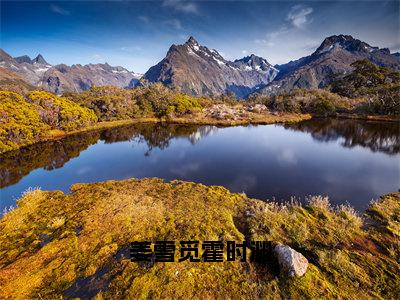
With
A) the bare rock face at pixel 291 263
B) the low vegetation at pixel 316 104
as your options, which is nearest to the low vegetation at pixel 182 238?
the bare rock face at pixel 291 263

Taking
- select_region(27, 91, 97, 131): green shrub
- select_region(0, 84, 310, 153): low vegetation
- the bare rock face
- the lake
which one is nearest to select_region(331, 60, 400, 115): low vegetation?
the lake

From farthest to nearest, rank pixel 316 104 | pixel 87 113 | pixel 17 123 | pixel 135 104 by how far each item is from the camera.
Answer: pixel 316 104 < pixel 135 104 < pixel 87 113 < pixel 17 123

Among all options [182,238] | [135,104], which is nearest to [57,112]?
[135,104]

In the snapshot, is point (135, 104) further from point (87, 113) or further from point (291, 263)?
point (291, 263)

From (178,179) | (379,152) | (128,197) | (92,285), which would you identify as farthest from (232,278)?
(379,152)

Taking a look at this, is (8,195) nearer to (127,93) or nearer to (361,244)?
(361,244)

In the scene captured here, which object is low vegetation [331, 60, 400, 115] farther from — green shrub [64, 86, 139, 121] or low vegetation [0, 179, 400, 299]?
green shrub [64, 86, 139, 121]

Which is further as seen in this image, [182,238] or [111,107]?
[111,107]
